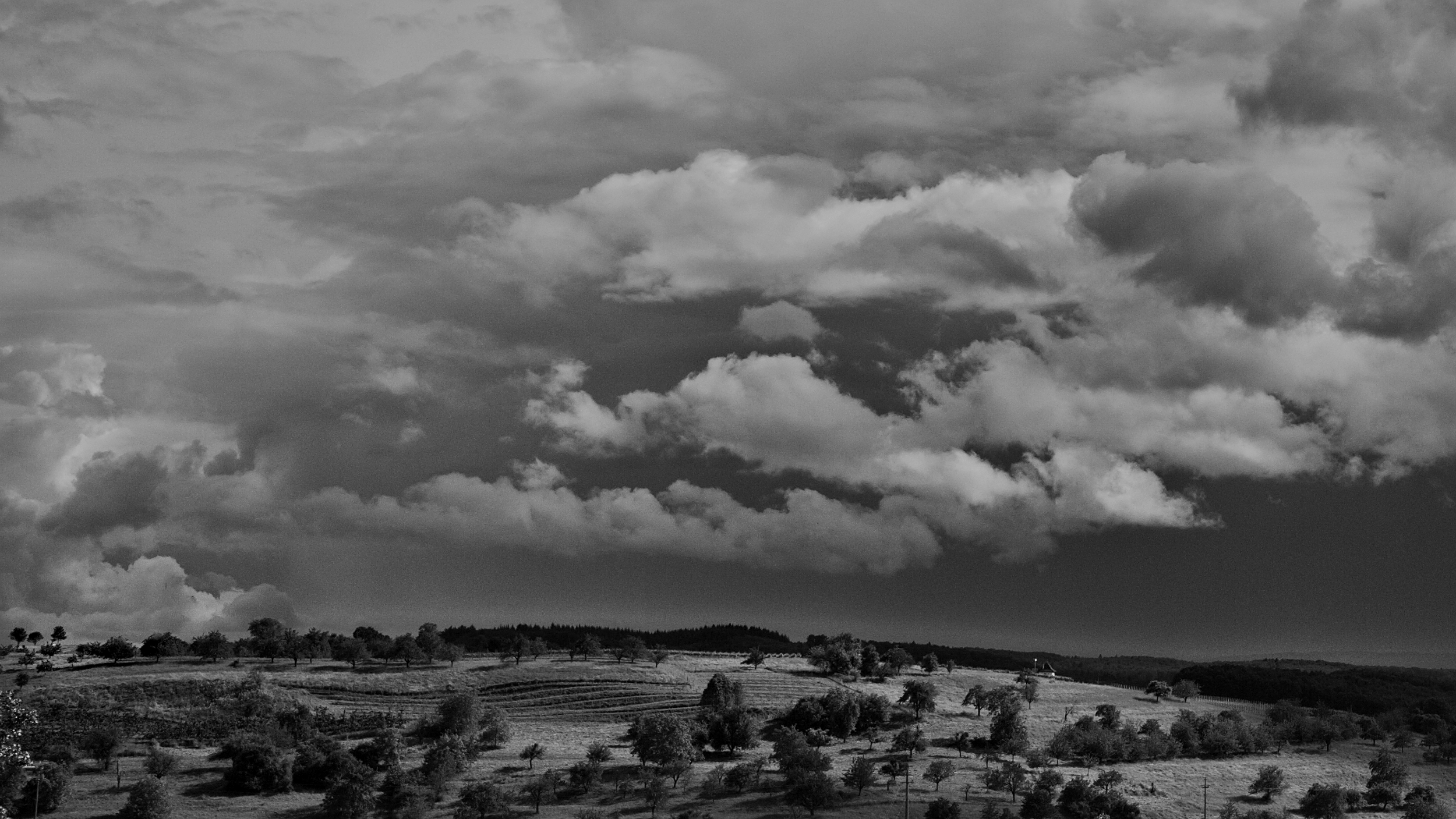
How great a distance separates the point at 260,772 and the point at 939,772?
3224 inches

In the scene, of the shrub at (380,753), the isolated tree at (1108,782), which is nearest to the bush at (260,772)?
the shrub at (380,753)

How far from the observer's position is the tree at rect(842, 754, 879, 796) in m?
178

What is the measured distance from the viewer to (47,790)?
16612 cm

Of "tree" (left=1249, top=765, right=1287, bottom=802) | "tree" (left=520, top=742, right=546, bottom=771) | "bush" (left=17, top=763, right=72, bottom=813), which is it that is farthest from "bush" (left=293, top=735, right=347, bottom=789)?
"tree" (left=1249, top=765, right=1287, bottom=802)

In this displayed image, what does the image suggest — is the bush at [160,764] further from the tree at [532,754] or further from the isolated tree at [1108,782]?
the isolated tree at [1108,782]

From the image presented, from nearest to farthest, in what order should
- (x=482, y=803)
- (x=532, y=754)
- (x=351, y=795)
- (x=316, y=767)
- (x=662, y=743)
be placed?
(x=482, y=803)
(x=351, y=795)
(x=316, y=767)
(x=662, y=743)
(x=532, y=754)

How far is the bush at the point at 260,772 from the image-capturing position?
176 meters

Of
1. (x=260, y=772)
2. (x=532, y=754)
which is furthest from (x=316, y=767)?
(x=532, y=754)

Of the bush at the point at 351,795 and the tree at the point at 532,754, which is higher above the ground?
the tree at the point at 532,754

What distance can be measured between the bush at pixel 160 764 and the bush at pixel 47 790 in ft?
32.5

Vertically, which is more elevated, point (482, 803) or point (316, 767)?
point (316, 767)

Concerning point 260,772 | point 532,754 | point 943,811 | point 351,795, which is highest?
point 532,754

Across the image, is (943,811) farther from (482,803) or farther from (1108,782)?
(482,803)

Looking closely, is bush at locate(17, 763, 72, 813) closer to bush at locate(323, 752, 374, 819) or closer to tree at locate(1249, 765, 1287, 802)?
bush at locate(323, 752, 374, 819)
